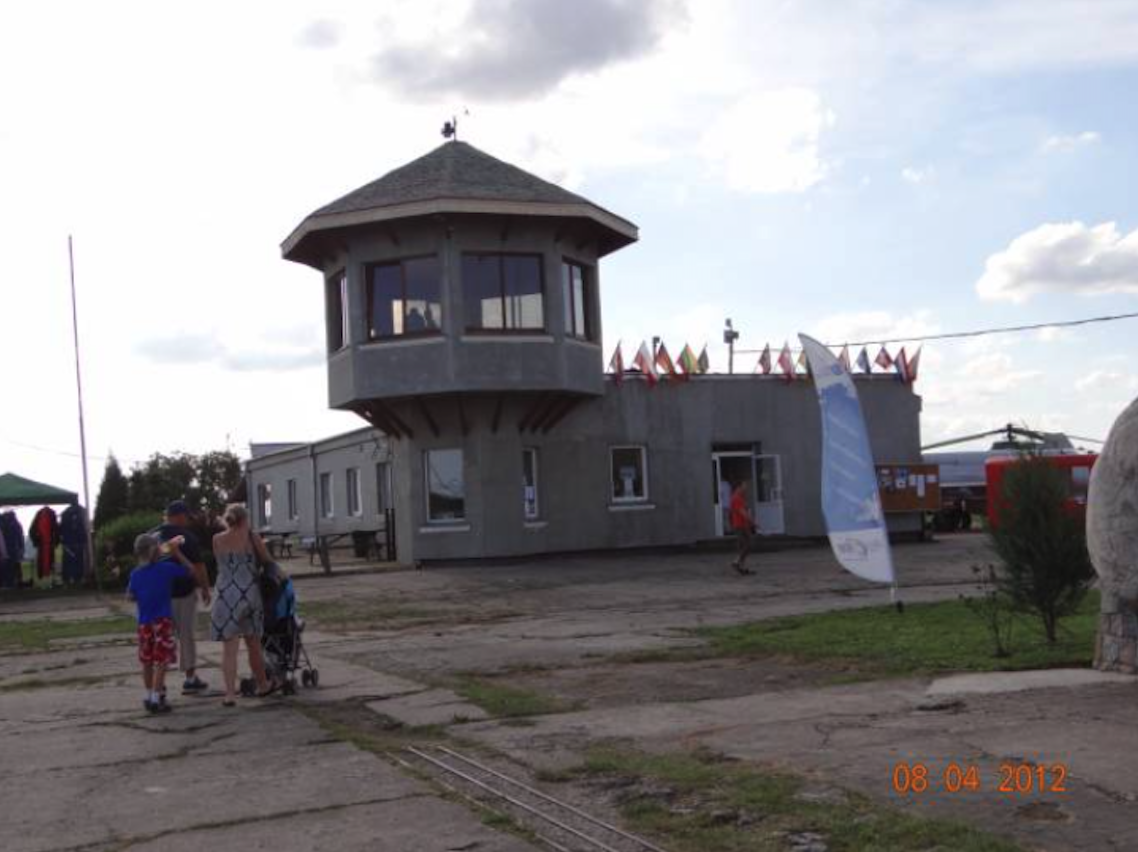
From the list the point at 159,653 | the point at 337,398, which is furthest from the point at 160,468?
the point at 159,653

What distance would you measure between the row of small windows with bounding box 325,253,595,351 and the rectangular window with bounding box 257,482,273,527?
1813cm

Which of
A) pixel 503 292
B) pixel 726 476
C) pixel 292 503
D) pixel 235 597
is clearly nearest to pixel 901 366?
pixel 726 476

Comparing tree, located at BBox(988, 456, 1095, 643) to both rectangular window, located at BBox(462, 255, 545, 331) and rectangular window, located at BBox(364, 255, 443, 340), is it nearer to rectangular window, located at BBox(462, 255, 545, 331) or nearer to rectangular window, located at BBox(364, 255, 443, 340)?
rectangular window, located at BBox(462, 255, 545, 331)

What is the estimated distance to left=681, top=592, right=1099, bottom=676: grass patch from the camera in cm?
1111

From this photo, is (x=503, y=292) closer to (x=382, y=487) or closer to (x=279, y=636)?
(x=382, y=487)

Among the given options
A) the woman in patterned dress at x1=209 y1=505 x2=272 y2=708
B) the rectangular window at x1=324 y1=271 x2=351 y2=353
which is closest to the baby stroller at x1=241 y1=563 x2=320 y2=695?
the woman in patterned dress at x1=209 y1=505 x2=272 y2=708

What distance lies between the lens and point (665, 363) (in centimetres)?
3045

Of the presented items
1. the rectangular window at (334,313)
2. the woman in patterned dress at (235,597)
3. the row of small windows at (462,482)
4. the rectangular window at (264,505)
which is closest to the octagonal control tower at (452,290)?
the rectangular window at (334,313)

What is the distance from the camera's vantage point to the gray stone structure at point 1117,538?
9.92 meters

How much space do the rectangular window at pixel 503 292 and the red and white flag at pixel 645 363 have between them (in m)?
3.41

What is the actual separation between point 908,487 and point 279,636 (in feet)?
77.1

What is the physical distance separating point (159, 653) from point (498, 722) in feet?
10.0

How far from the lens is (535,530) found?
2858 centimetres

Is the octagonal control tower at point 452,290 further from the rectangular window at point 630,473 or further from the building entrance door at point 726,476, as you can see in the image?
the building entrance door at point 726,476
